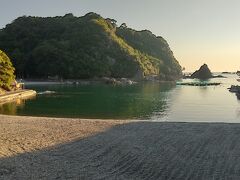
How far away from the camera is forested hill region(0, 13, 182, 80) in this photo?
152 metres

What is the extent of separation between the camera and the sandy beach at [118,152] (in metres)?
16.3

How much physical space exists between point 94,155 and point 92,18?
570 ft

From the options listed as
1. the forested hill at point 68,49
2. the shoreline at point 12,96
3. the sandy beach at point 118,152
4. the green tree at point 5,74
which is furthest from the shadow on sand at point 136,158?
the forested hill at point 68,49

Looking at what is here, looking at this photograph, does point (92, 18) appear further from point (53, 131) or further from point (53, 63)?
point (53, 131)

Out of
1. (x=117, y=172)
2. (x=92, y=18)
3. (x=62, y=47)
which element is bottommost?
(x=117, y=172)

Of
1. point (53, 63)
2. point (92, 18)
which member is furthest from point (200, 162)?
point (92, 18)

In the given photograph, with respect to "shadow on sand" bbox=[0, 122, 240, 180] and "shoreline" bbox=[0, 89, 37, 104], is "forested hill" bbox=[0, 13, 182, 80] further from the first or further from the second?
"shadow on sand" bbox=[0, 122, 240, 180]

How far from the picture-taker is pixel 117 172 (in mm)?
16641

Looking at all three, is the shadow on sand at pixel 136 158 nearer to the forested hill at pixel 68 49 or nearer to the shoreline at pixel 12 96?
the shoreline at pixel 12 96

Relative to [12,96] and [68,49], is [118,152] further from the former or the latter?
[68,49]

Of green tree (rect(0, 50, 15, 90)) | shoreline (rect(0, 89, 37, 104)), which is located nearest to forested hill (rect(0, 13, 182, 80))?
shoreline (rect(0, 89, 37, 104))

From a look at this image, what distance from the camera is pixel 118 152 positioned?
64.6ft

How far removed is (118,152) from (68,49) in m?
142

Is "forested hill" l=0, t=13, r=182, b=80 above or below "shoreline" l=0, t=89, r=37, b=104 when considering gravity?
above
